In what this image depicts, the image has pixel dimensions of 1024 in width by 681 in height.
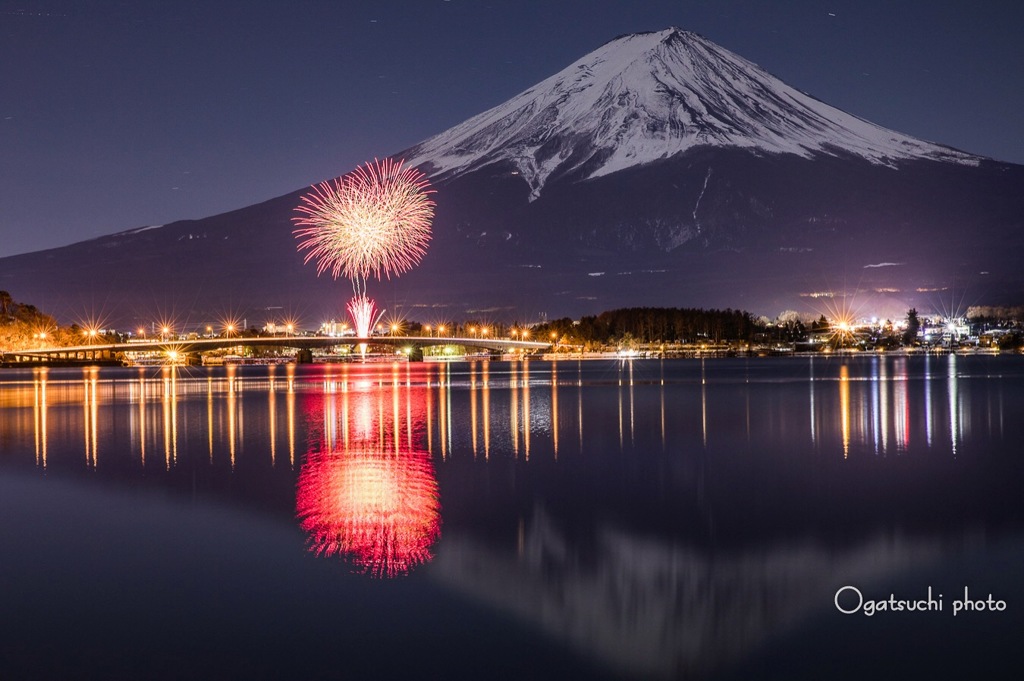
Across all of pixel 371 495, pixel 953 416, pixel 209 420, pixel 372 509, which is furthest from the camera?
pixel 209 420

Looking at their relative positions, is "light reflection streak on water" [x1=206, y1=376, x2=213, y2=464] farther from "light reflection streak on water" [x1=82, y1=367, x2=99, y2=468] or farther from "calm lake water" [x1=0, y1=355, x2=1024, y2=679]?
"light reflection streak on water" [x1=82, y1=367, x2=99, y2=468]

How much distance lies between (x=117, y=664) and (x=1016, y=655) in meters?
6.49

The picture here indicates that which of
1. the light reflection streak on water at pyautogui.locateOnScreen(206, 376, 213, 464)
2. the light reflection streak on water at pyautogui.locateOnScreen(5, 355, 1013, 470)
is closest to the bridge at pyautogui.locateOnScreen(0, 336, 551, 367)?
the light reflection streak on water at pyautogui.locateOnScreen(206, 376, 213, 464)

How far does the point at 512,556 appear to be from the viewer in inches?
454

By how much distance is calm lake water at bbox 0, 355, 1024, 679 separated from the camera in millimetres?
8289

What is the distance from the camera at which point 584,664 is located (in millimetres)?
8086

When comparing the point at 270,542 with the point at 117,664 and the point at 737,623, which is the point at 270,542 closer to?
the point at 117,664

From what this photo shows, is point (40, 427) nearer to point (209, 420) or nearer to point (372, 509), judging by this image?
point (209, 420)

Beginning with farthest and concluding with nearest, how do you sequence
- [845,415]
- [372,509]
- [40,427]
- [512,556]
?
[845,415], [40,427], [372,509], [512,556]

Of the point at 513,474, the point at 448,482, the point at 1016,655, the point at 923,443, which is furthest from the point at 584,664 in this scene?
the point at 923,443

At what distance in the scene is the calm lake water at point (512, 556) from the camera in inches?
326

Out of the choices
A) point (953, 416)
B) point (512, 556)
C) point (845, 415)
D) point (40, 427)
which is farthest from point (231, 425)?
point (512, 556)

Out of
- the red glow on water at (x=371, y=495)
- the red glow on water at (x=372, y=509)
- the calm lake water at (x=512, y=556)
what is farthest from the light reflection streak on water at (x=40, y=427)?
the red glow on water at (x=372, y=509)

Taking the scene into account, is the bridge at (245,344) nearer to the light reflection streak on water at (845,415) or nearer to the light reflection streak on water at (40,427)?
the light reflection streak on water at (40,427)
